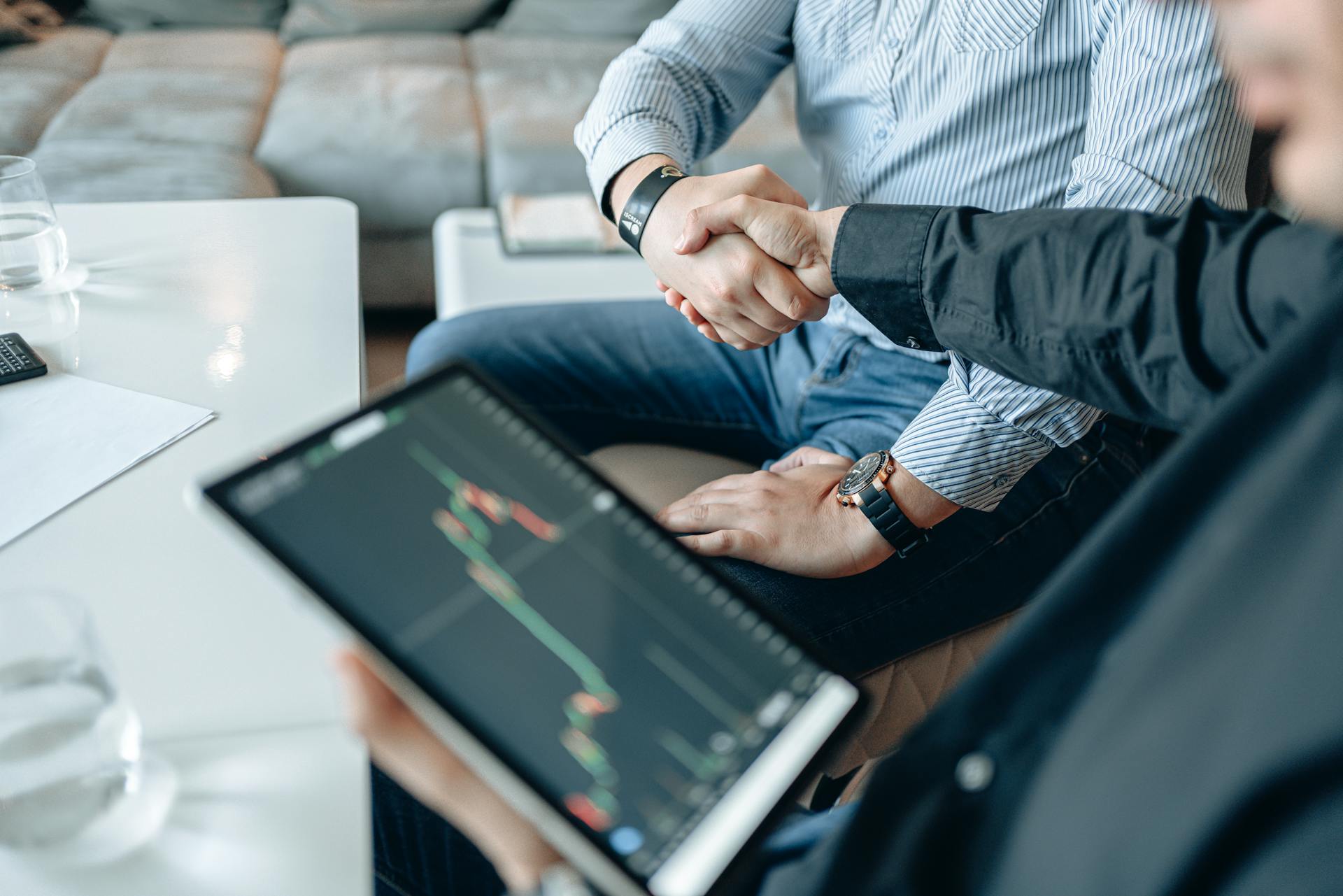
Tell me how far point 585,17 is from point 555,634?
2.31 m

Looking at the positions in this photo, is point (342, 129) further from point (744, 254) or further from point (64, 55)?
point (744, 254)

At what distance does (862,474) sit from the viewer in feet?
2.94

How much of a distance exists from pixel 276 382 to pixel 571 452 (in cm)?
39

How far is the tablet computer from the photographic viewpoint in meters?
0.42

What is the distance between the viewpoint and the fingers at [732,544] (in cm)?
83

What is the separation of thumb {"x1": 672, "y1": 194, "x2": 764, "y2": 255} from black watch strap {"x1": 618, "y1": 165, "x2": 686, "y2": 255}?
9 centimetres

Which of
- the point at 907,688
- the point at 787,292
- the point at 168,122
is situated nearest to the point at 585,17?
the point at 168,122

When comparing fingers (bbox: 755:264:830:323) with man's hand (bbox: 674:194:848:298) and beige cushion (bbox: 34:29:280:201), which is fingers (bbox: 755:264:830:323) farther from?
beige cushion (bbox: 34:29:280:201)

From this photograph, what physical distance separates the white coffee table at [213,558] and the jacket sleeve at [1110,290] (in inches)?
19.1


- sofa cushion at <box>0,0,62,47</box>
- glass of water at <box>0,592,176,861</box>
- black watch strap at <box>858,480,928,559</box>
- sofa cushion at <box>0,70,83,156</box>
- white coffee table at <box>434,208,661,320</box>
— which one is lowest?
sofa cushion at <box>0,70,83,156</box>

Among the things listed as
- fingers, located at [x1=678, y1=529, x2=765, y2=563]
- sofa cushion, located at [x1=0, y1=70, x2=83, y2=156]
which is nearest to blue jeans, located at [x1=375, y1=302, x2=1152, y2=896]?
fingers, located at [x1=678, y1=529, x2=765, y2=563]

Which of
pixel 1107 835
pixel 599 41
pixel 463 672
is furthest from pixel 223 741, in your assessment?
pixel 599 41

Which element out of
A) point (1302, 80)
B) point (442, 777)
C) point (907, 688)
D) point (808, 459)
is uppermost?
point (1302, 80)

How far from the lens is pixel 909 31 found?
3.25ft
